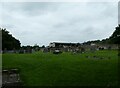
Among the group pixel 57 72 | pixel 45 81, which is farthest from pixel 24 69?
pixel 45 81

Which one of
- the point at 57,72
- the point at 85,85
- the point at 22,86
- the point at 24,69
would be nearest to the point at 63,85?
the point at 85,85

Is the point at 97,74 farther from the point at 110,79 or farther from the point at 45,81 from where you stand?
the point at 45,81

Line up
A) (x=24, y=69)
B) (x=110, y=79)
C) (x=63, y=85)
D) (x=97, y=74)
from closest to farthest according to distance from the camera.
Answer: (x=63, y=85) → (x=110, y=79) → (x=97, y=74) → (x=24, y=69)

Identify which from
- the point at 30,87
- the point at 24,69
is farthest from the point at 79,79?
the point at 24,69

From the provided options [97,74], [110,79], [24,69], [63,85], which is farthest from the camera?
[24,69]

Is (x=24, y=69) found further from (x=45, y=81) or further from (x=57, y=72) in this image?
(x=45, y=81)

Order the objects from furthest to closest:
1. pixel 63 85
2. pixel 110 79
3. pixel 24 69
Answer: pixel 24 69
pixel 110 79
pixel 63 85

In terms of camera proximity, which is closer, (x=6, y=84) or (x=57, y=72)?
(x=6, y=84)

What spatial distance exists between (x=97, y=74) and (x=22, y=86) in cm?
427

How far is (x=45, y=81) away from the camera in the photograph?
1429 centimetres

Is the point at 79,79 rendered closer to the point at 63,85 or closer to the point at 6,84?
the point at 63,85

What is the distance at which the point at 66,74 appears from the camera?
621 inches

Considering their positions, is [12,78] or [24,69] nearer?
[12,78]

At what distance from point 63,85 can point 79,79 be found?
1303 millimetres
